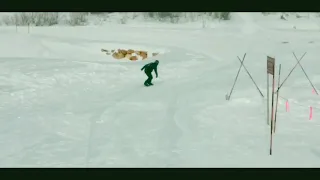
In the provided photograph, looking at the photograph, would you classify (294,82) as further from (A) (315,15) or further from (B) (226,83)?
(A) (315,15)

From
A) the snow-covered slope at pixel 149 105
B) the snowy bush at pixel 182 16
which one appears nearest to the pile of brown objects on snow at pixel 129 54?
the snow-covered slope at pixel 149 105

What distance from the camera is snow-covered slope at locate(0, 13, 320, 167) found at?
25.2 feet

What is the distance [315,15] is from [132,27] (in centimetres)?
796

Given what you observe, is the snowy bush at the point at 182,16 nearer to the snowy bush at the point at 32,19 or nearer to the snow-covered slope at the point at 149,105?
the snow-covered slope at the point at 149,105

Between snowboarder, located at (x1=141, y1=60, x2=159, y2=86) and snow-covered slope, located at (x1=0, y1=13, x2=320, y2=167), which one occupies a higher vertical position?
snowboarder, located at (x1=141, y1=60, x2=159, y2=86)

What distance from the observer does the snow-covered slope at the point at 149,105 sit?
770cm

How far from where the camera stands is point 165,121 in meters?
9.05

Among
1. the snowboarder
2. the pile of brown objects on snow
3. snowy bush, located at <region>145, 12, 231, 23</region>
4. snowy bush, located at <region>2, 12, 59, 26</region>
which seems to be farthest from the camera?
snowy bush, located at <region>145, 12, 231, 23</region>

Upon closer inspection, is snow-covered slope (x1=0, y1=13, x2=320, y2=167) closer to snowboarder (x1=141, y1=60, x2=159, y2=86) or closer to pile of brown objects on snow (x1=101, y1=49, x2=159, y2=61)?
snowboarder (x1=141, y1=60, x2=159, y2=86)

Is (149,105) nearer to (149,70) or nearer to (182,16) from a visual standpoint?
(149,70)

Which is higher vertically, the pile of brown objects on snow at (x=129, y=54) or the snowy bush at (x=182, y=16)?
the snowy bush at (x=182, y=16)

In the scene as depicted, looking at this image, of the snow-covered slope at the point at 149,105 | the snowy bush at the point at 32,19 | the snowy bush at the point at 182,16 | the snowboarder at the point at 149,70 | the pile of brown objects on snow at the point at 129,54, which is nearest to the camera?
the snow-covered slope at the point at 149,105

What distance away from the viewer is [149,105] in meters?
9.94

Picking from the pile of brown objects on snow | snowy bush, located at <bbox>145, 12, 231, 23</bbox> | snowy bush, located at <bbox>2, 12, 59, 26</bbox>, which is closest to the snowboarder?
the pile of brown objects on snow
